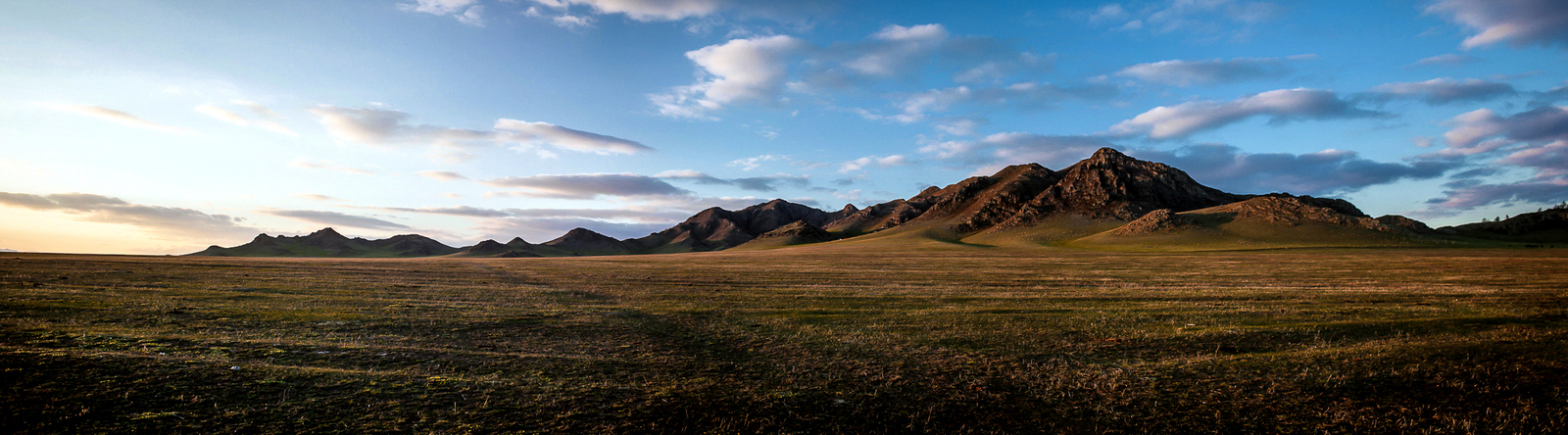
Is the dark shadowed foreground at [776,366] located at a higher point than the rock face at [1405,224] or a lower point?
lower

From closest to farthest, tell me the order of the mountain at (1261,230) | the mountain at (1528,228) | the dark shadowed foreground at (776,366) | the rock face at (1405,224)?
1. the dark shadowed foreground at (776,366)
2. the mountain at (1261,230)
3. the rock face at (1405,224)
4. the mountain at (1528,228)

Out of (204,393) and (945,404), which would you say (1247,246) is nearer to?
(945,404)

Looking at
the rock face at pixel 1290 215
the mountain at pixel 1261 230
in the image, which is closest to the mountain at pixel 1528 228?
the mountain at pixel 1261 230

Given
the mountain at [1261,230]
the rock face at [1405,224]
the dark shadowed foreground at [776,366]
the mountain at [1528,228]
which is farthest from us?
the mountain at [1528,228]

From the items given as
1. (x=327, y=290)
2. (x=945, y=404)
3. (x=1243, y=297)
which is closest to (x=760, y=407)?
(x=945, y=404)

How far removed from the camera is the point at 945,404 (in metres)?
10.1

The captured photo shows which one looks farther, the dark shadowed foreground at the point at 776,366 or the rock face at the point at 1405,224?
the rock face at the point at 1405,224

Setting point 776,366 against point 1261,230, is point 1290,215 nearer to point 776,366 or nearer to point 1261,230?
point 1261,230

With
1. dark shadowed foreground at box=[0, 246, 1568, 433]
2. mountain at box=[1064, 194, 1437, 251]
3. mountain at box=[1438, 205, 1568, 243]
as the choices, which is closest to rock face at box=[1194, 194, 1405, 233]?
mountain at box=[1064, 194, 1437, 251]

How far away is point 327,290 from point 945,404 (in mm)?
32821

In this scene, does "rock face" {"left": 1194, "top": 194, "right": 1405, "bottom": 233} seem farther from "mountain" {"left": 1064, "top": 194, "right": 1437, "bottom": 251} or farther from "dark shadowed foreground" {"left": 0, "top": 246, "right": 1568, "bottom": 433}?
"dark shadowed foreground" {"left": 0, "top": 246, "right": 1568, "bottom": 433}

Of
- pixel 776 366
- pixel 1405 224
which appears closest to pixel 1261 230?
pixel 1405 224

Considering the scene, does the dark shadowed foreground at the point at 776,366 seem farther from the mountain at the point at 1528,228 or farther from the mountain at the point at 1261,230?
the mountain at the point at 1528,228

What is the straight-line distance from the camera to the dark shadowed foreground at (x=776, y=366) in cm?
907
